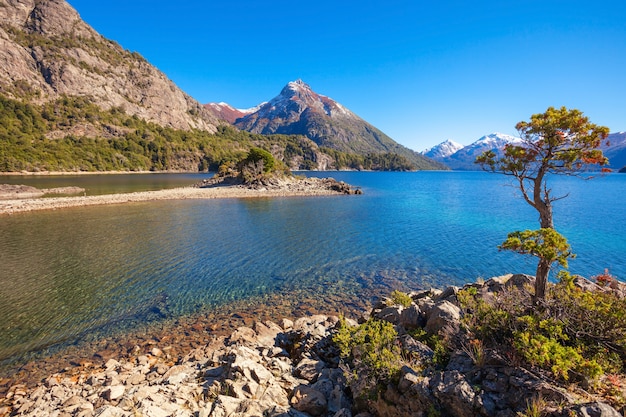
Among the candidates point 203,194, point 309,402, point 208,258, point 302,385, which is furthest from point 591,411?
point 203,194

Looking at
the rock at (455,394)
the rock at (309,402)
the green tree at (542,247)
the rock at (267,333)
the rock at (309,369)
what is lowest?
the rock at (267,333)

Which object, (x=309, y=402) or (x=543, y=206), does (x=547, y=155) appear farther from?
(x=309, y=402)

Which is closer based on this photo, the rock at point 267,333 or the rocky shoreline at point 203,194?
the rock at point 267,333

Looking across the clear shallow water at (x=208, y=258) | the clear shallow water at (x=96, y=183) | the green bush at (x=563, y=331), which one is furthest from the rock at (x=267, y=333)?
the clear shallow water at (x=96, y=183)

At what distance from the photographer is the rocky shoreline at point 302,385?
6.61 meters

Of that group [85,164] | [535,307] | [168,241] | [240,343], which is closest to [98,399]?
[240,343]

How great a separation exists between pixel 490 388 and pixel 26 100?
896 ft

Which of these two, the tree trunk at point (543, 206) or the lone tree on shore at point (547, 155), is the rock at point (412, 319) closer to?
the lone tree on shore at point (547, 155)

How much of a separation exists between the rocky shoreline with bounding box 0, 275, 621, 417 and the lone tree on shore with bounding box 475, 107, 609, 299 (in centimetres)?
269

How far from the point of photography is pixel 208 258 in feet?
90.5

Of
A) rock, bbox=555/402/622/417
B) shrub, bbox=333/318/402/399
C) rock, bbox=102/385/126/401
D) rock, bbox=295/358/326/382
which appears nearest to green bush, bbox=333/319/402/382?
shrub, bbox=333/318/402/399

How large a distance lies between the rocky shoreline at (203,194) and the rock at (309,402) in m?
63.2

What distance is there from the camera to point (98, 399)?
30.5ft

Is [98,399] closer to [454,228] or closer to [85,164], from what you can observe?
[454,228]
